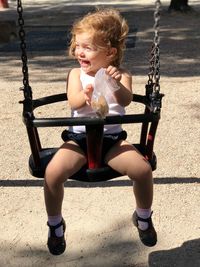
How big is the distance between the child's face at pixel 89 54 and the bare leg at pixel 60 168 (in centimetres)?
35

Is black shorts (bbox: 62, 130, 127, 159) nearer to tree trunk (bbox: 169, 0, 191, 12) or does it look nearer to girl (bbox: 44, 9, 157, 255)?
girl (bbox: 44, 9, 157, 255)

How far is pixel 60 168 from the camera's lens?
2.36m

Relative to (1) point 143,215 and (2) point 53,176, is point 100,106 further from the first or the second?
(1) point 143,215

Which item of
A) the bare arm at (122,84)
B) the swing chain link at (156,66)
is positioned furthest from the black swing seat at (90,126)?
the bare arm at (122,84)

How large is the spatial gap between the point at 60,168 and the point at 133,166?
31 cm

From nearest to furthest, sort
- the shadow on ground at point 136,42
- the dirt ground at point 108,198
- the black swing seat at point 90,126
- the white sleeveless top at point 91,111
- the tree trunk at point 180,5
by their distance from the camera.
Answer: the black swing seat at point 90,126
the white sleeveless top at point 91,111
the dirt ground at point 108,198
the shadow on ground at point 136,42
the tree trunk at point 180,5

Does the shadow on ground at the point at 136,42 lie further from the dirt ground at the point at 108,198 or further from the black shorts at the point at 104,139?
the black shorts at the point at 104,139

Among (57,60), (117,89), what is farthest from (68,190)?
(57,60)

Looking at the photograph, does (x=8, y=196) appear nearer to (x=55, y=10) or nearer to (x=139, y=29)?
(x=139, y=29)

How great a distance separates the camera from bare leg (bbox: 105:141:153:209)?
7.75 feet

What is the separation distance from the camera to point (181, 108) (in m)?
5.33

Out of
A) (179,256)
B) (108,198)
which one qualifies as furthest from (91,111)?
(108,198)

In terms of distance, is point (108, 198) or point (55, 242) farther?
point (108, 198)

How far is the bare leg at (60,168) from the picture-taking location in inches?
93.0
